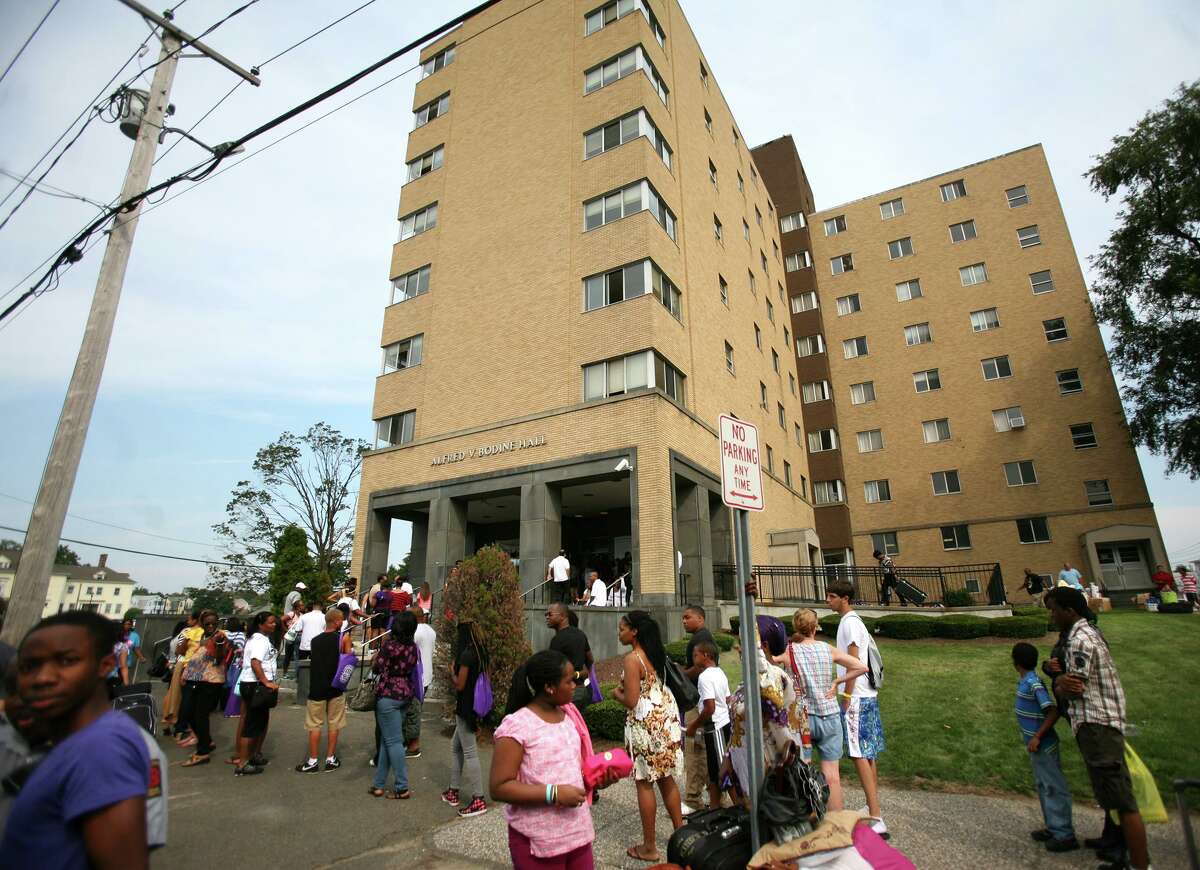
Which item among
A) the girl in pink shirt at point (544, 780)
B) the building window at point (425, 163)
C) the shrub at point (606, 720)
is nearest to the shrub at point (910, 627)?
the shrub at point (606, 720)

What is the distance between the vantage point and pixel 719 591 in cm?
2150

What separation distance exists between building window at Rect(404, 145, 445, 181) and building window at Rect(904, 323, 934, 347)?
95.0 ft

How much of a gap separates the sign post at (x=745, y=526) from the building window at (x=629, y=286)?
15.8 metres

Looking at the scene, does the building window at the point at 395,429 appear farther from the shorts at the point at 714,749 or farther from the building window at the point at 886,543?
the building window at the point at 886,543

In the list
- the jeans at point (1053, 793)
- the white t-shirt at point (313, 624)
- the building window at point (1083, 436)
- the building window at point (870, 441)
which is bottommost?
the jeans at point (1053, 793)

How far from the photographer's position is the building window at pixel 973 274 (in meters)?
37.0

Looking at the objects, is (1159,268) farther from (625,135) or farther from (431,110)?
(431,110)

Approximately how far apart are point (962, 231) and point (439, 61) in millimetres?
32287

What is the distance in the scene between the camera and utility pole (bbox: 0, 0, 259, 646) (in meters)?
7.08

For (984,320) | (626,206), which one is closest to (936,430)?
(984,320)

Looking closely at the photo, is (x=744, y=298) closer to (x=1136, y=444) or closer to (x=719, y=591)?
(x=719, y=591)

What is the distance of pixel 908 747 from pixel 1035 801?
6.30 ft

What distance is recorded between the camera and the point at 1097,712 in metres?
5.00

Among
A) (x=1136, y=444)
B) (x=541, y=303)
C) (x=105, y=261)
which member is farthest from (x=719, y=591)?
(x=1136, y=444)
